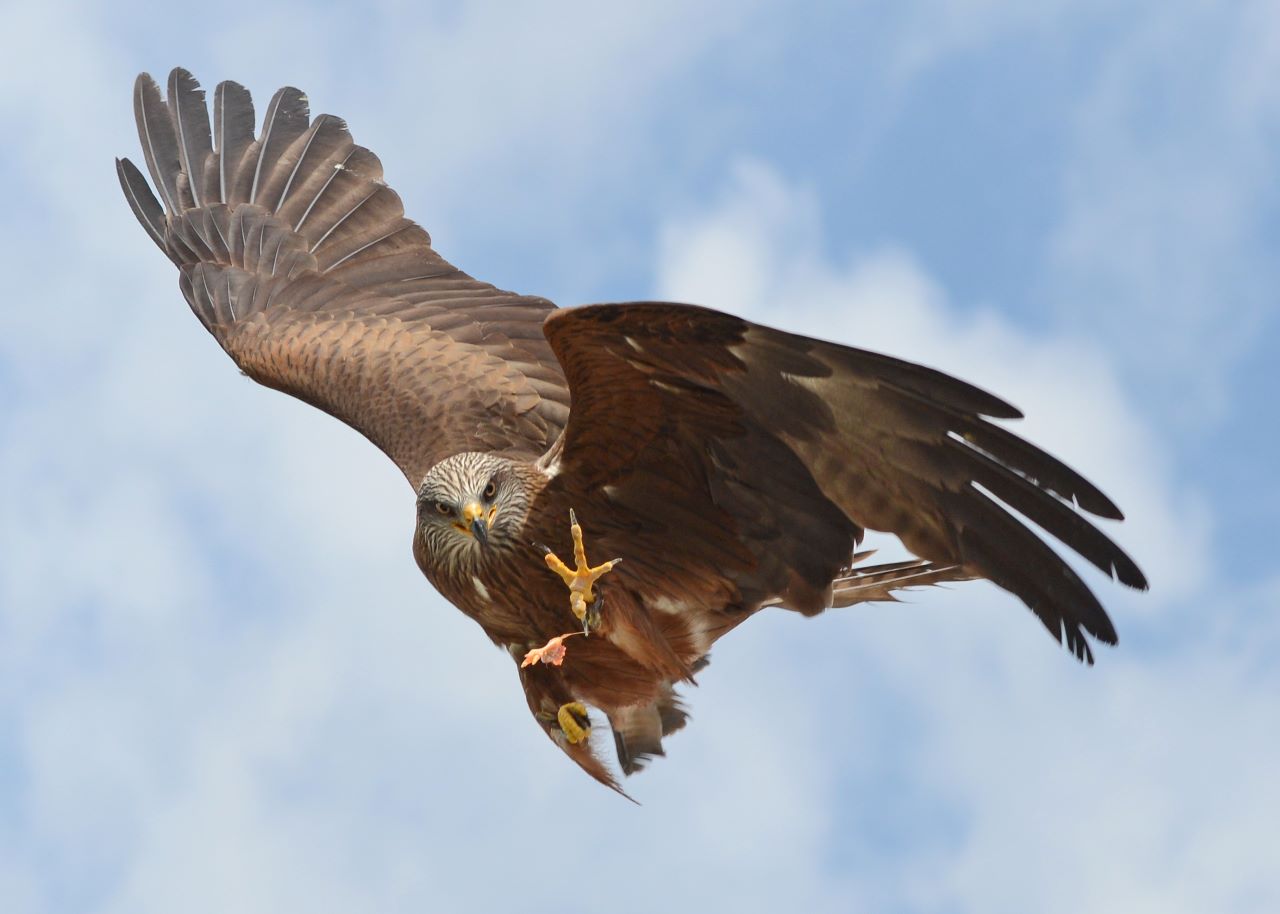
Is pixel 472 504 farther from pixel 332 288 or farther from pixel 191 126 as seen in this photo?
pixel 191 126

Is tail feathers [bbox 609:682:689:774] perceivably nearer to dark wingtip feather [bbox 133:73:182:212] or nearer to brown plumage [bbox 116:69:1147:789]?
brown plumage [bbox 116:69:1147:789]

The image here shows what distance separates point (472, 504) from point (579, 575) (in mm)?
570

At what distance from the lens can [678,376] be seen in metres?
7.73

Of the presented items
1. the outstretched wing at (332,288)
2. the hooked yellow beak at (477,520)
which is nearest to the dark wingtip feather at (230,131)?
A: the outstretched wing at (332,288)

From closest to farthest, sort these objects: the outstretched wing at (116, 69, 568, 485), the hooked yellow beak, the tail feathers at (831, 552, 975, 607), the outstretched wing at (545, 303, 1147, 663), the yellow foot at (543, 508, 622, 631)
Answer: the outstretched wing at (545, 303, 1147, 663), the yellow foot at (543, 508, 622, 631), the hooked yellow beak, the tail feathers at (831, 552, 975, 607), the outstretched wing at (116, 69, 568, 485)

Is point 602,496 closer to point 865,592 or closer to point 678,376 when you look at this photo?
point 678,376

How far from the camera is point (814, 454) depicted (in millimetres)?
7684

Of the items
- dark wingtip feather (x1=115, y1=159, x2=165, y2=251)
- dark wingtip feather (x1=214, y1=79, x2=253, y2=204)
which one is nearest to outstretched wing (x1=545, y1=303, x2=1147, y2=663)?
dark wingtip feather (x1=214, y1=79, x2=253, y2=204)

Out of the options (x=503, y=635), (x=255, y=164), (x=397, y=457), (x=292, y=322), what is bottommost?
(x=503, y=635)

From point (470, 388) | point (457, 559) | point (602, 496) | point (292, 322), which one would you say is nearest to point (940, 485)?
point (602, 496)

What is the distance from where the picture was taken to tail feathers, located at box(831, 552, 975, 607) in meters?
9.13

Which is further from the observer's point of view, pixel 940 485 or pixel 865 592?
pixel 865 592

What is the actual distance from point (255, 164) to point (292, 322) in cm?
128

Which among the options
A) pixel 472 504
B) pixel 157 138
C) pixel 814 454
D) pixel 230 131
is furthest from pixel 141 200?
pixel 814 454
